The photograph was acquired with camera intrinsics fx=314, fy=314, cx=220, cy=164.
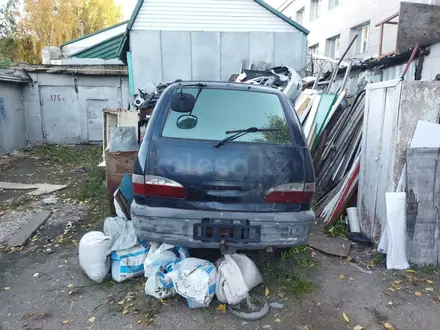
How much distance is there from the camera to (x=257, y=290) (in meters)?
2.91

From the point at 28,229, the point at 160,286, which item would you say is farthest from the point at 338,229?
the point at 28,229

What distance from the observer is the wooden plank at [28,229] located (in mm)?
4011

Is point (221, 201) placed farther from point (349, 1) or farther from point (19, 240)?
point (349, 1)

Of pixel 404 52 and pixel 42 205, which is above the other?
pixel 404 52

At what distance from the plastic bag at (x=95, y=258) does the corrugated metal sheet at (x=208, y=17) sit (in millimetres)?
7638

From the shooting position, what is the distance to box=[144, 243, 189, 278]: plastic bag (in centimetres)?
282

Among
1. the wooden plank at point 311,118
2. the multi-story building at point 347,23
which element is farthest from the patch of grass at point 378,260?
the multi-story building at point 347,23

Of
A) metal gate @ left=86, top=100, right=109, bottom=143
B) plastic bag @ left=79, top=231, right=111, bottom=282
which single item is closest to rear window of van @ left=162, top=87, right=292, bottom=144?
plastic bag @ left=79, top=231, right=111, bottom=282

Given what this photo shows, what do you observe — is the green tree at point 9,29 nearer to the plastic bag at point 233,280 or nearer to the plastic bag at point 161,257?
the plastic bag at point 161,257

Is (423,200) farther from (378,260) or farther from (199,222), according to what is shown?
(199,222)

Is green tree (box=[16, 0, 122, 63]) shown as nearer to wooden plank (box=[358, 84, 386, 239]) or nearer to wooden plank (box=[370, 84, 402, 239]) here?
wooden plank (box=[358, 84, 386, 239])

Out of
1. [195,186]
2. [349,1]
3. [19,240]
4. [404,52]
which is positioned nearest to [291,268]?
[195,186]

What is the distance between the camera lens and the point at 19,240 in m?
4.03

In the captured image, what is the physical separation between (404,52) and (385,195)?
4.54 m
